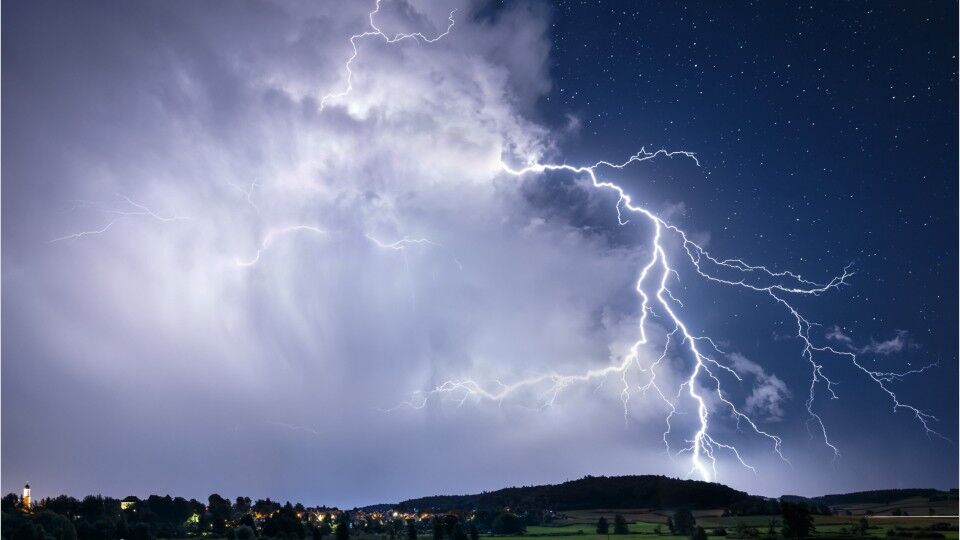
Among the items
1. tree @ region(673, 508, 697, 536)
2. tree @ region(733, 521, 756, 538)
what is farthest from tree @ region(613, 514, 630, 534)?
tree @ region(733, 521, 756, 538)

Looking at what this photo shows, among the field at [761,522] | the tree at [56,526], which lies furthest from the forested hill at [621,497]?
the tree at [56,526]

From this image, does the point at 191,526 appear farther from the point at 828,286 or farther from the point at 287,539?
the point at 828,286

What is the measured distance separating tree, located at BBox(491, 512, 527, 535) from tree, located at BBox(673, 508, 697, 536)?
1185cm

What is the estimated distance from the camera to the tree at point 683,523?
1645 inches

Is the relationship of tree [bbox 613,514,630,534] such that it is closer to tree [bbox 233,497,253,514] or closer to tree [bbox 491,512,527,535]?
tree [bbox 491,512,527,535]

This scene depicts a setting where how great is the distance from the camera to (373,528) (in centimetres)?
6069

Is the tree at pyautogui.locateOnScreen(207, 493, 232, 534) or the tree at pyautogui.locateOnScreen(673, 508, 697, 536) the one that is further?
the tree at pyautogui.locateOnScreen(207, 493, 232, 534)

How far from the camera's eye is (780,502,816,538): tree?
34.0m

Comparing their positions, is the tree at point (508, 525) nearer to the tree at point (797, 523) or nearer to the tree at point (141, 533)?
the tree at point (797, 523)

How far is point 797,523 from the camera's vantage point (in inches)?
1342

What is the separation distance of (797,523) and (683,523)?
10882 mm

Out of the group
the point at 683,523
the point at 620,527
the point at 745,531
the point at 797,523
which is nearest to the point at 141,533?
the point at 620,527

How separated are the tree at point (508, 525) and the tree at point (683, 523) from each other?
38.9 feet

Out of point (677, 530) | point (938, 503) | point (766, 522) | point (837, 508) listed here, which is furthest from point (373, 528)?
point (938, 503)
